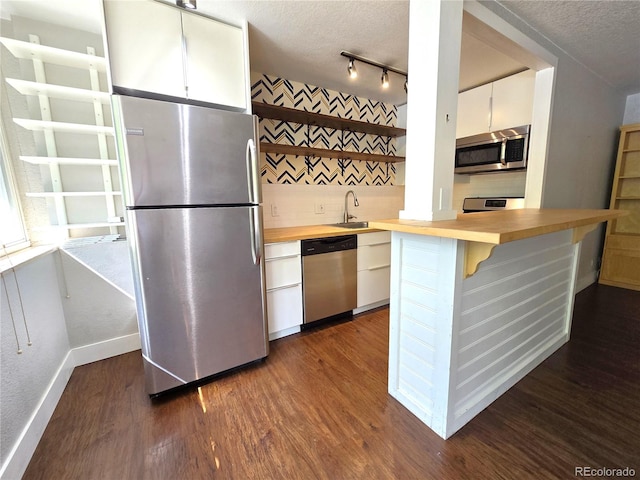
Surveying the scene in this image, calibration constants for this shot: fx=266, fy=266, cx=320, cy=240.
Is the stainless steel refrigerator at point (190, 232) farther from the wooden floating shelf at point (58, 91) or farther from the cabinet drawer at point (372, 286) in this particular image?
the cabinet drawer at point (372, 286)

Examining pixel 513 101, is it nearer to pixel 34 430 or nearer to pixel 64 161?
pixel 64 161

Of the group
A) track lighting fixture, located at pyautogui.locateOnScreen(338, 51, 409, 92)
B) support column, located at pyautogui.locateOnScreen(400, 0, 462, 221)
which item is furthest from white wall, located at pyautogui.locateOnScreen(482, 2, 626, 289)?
track lighting fixture, located at pyautogui.locateOnScreen(338, 51, 409, 92)

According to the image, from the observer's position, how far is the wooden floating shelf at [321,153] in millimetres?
2406

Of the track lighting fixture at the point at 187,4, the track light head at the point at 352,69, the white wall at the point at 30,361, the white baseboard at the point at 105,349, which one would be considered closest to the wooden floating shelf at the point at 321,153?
the track light head at the point at 352,69

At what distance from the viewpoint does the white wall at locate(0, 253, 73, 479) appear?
1131 mm

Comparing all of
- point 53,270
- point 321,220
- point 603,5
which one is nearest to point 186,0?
point 53,270

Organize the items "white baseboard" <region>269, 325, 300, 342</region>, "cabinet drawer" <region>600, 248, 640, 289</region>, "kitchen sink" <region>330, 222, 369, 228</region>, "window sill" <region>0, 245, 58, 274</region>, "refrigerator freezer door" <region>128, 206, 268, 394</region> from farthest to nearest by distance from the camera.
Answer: "cabinet drawer" <region>600, 248, 640, 289</region>, "kitchen sink" <region>330, 222, 369, 228</region>, "white baseboard" <region>269, 325, 300, 342</region>, "refrigerator freezer door" <region>128, 206, 268, 394</region>, "window sill" <region>0, 245, 58, 274</region>

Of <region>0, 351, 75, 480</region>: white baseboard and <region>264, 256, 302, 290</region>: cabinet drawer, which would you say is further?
<region>264, 256, 302, 290</region>: cabinet drawer

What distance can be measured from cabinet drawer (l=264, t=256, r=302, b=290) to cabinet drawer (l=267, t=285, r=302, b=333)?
59mm

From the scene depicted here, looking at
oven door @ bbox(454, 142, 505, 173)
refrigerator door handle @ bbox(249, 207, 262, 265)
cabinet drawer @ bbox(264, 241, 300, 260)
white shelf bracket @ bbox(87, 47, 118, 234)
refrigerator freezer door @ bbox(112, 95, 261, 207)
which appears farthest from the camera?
oven door @ bbox(454, 142, 505, 173)

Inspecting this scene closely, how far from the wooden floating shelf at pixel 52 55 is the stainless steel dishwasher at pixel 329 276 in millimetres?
1852

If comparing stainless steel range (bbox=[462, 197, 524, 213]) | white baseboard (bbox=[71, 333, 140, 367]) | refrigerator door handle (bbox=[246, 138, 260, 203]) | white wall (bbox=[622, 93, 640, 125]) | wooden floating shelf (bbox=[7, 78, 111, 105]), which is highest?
white wall (bbox=[622, 93, 640, 125])

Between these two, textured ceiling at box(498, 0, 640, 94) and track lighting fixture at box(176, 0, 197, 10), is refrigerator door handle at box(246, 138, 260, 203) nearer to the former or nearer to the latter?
track lighting fixture at box(176, 0, 197, 10)
